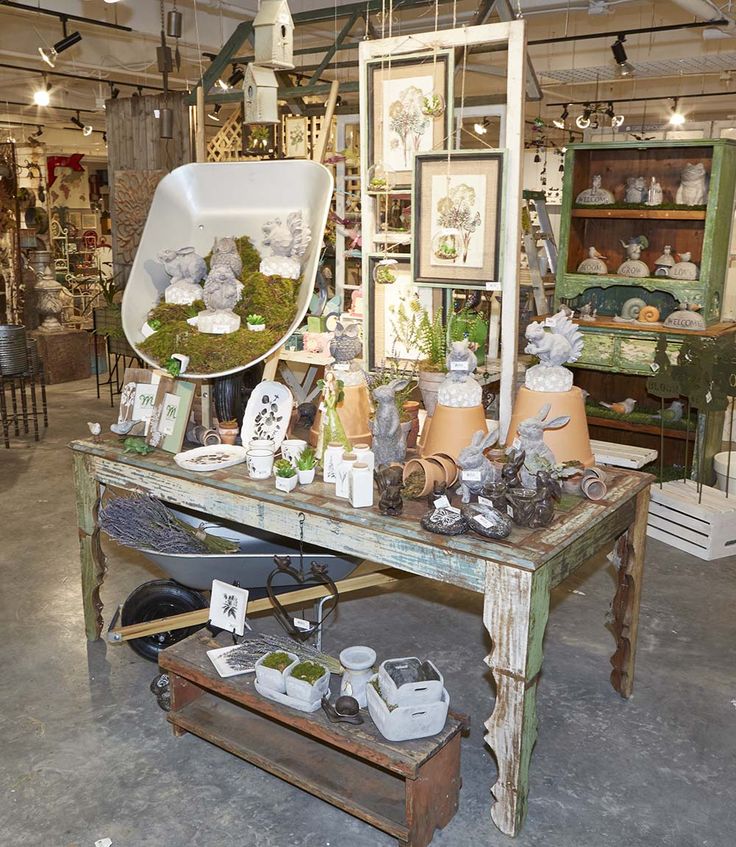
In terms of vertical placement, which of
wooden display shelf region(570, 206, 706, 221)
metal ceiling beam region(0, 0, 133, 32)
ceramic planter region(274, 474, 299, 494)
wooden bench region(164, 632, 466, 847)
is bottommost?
wooden bench region(164, 632, 466, 847)

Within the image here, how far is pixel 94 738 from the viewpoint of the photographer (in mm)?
3045

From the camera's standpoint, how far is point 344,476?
9.23ft

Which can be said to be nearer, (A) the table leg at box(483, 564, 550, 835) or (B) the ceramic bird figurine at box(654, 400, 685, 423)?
(A) the table leg at box(483, 564, 550, 835)

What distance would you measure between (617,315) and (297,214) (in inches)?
128

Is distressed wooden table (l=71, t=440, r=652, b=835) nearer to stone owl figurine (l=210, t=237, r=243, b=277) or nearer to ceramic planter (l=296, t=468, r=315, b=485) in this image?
ceramic planter (l=296, t=468, r=315, b=485)

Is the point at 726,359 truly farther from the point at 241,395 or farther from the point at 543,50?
the point at 543,50

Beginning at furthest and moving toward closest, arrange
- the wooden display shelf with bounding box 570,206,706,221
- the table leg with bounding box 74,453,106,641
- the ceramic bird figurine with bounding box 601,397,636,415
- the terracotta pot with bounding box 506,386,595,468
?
the ceramic bird figurine with bounding box 601,397,636,415 < the wooden display shelf with bounding box 570,206,706,221 < the table leg with bounding box 74,453,106,641 < the terracotta pot with bounding box 506,386,595,468

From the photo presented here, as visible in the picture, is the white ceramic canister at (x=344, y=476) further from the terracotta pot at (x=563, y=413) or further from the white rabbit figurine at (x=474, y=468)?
the terracotta pot at (x=563, y=413)

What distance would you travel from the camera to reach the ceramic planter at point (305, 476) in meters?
2.90

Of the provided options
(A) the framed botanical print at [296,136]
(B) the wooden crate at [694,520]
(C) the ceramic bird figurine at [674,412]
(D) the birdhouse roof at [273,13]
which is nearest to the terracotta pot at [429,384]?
(D) the birdhouse roof at [273,13]

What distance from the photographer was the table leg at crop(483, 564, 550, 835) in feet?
7.83

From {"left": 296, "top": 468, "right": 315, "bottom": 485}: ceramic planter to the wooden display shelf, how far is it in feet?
12.3

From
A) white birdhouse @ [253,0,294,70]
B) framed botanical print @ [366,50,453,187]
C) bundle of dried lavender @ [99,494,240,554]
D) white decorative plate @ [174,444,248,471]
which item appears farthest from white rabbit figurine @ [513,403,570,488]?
white birdhouse @ [253,0,294,70]

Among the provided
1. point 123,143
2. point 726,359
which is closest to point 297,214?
point 726,359
